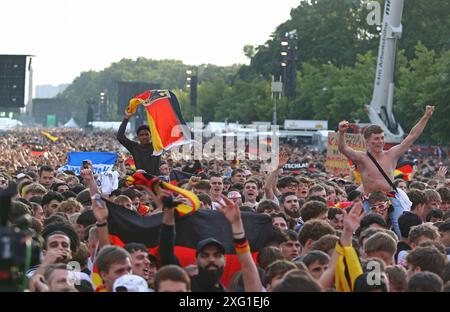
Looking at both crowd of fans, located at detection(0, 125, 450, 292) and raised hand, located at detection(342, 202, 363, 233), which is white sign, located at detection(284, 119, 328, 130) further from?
raised hand, located at detection(342, 202, 363, 233)

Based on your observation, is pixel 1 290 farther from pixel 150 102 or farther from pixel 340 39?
pixel 340 39

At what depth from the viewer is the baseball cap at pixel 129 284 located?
23.1 ft

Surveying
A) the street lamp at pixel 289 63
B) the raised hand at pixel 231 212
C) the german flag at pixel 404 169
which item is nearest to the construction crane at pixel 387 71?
the street lamp at pixel 289 63

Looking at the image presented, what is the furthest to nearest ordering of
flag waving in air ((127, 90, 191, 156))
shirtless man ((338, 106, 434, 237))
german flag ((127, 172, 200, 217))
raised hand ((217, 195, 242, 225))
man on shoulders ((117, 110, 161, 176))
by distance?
flag waving in air ((127, 90, 191, 156)) < man on shoulders ((117, 110, 161, 176)) < shirtless man ((338, 106, 434, 237)) < german flag ((127, 172, 200, 217)) < raised hand ((217, 195, 242, 225))

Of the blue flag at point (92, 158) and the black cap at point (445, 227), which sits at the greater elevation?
the black cap at point (445, 227)

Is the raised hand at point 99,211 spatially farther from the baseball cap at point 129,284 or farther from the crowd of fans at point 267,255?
the baseball cap at point 129,284

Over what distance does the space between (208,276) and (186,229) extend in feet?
5.59

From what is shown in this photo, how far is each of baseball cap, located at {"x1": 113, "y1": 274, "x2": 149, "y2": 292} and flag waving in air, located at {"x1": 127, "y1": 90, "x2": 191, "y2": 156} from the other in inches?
329

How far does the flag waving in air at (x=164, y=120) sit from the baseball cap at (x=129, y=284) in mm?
8364

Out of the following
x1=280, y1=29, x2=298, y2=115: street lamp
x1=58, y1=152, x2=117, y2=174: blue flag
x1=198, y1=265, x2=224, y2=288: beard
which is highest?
x1=280, y1=29, x2=298, y2=115: street lamp

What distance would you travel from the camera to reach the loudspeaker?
3303 centimetres

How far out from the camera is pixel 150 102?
17125 millimetres

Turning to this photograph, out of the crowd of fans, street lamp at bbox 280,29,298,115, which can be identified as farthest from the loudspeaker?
the crowd of fans
